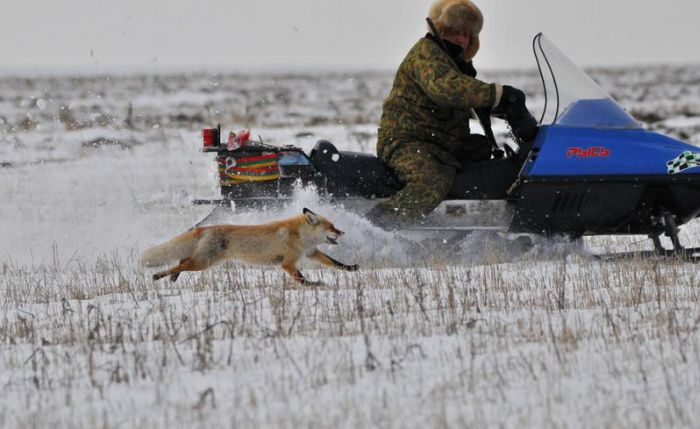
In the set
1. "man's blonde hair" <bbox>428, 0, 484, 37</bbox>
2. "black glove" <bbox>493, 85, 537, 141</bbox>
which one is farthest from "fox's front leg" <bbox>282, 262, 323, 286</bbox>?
"man's blonde hair" <bbox>428, 0, 484, 37</bbox>

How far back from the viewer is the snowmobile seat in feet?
27.2

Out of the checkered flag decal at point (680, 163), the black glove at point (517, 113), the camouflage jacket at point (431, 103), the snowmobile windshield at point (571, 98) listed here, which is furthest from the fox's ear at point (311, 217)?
the checkered flag decal at point (680, 163)

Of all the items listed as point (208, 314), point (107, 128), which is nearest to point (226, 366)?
point (208, 314)

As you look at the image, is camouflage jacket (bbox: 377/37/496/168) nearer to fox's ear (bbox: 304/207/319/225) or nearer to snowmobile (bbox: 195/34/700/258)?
snowmobile (bbox: 195/34/700/258)

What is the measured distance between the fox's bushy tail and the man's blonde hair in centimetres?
241

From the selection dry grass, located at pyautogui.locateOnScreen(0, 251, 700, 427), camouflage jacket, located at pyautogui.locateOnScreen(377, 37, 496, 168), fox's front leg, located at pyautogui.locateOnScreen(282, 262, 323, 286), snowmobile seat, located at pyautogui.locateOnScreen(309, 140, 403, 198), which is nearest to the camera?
dry grass, located at pyautogui.locateOnScreen(0, 251, 700, 427)

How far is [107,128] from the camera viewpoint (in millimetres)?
25359

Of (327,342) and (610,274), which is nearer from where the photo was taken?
(327,342)

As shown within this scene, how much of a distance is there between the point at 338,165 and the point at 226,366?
3.40 meters

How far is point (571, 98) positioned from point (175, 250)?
10.3ft

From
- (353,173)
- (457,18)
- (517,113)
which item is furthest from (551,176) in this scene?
(353,173)

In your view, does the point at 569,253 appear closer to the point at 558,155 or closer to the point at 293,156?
the point at 558,155

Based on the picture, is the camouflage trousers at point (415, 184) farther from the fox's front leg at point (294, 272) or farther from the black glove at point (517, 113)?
the fox's front leg at point (294, 272)

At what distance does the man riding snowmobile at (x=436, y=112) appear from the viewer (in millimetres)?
7965
